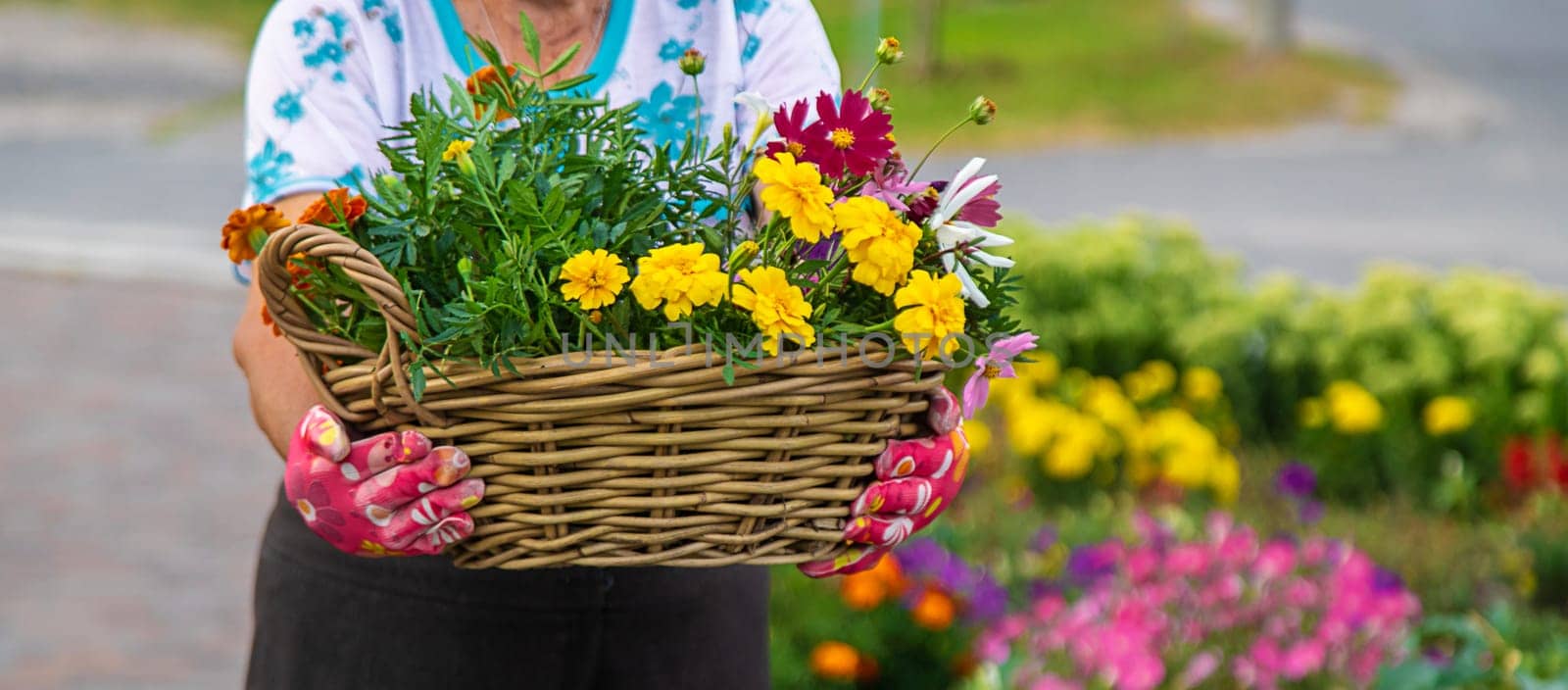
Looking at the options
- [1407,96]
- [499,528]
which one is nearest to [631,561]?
[499,528]

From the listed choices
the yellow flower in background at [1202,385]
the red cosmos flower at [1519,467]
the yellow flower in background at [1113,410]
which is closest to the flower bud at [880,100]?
the yellow flower in background at [1113,410]

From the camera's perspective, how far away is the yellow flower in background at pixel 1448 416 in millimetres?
3887

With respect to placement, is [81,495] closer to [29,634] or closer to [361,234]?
[29,634]

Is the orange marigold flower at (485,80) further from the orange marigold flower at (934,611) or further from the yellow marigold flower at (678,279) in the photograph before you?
the orange marigold flower at (934,611)

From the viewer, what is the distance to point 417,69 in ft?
5.35

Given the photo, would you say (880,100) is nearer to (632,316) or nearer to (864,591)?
(632,316)

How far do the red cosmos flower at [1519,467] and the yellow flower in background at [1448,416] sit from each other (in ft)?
0.39

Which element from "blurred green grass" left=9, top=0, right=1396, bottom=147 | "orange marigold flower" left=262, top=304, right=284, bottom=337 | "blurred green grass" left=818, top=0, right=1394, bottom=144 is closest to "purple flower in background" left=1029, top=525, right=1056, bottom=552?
"orange marigold flower" left=262, top=304, right=284, bottom=337

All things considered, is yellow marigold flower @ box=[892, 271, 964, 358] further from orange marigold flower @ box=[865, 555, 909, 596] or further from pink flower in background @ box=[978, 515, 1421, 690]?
orange marigold flower @ box=[865, 555, 909, 596]

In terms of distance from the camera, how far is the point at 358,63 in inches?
62.8

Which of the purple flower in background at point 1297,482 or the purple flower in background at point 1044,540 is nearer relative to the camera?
the purple flower in background at point 1044,540

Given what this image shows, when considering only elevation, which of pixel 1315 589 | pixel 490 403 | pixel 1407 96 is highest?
pixel 1407 96

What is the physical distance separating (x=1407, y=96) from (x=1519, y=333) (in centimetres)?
1119

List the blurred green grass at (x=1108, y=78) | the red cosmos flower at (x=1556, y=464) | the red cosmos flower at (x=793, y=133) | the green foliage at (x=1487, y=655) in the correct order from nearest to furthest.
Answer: the red cosmos flower at (x=793, y=133) < the green foliage at (x=1487, y=655) < the red cosmos flower at (x=1556, y=464) < the blurred green grass at (x=1108, y=78)
